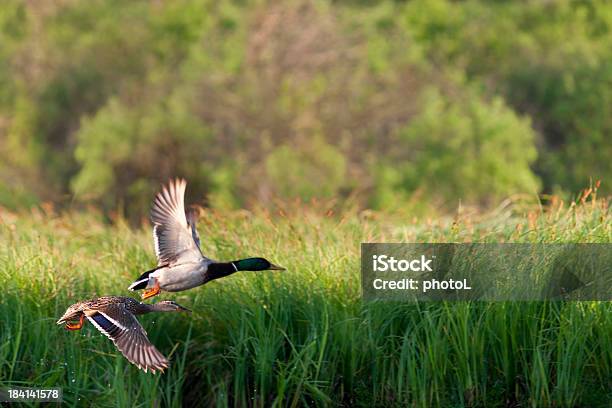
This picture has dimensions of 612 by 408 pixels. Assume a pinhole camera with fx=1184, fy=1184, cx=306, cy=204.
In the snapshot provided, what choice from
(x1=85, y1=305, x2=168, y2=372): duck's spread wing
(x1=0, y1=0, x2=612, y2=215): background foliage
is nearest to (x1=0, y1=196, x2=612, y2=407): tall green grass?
(x1=85, y1=305, x2=168, y2=372): duck's spread wing

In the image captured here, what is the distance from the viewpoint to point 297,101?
23547 millimetres

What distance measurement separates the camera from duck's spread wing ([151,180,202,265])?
605cm

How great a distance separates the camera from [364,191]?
23.6 m

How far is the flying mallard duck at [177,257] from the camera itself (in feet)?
19.3

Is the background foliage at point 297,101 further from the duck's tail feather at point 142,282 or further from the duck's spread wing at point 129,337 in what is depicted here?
the duck's spread wing at point 129,337

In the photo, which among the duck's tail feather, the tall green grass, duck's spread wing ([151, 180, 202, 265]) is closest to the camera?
the duck's tail feather

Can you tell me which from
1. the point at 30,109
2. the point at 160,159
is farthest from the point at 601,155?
the point at 30,109

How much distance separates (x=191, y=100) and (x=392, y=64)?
14.2 feet

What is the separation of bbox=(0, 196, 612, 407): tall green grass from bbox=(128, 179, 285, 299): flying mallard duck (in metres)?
1.28

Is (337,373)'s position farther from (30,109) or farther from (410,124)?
A: (30,109)

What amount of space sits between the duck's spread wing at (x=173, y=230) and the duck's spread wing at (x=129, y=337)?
373 mm

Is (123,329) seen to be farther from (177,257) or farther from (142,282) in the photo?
(177,257)

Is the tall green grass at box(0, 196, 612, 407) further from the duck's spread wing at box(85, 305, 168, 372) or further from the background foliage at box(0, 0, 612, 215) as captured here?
the background foliage at box(0, 0, 612, 215)

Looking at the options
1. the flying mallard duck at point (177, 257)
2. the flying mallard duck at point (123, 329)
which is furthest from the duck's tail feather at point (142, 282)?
the flying mallard duck at point (123, 329)
